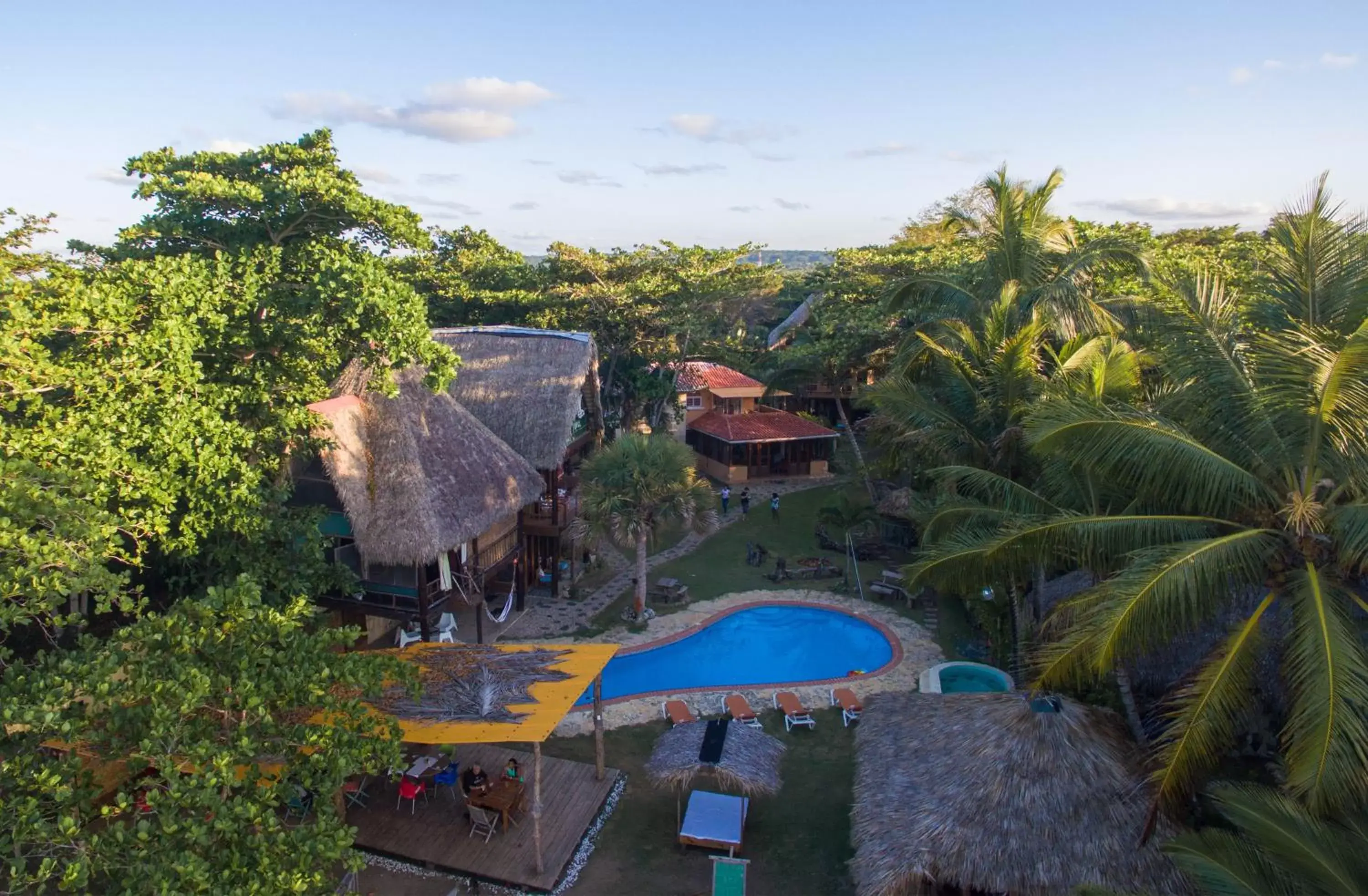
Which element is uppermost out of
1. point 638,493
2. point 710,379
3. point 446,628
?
point 710,379

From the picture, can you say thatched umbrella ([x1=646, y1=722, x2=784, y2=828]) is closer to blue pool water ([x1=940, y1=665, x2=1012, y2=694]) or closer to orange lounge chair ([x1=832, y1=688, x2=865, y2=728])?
orange lounge chair ([x1=832, y1=688, x2=865, y2=728])

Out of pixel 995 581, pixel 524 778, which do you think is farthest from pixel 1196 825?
pixel 524 778

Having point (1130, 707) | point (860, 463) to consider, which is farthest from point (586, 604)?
point (860, 463)

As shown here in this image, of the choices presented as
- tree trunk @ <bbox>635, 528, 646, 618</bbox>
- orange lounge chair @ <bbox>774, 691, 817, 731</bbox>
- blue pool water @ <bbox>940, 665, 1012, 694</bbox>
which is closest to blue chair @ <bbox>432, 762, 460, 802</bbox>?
orange lounge chair @ <bbox>774, 691, 817, 731</bbox>

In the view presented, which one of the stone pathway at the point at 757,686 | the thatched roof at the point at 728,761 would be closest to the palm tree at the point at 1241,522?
the thatched roof at the point at 728,761

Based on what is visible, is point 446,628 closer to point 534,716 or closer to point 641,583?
point 641,583

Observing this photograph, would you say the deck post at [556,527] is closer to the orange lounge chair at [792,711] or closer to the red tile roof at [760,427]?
the orange lounge chair at [792,711]
